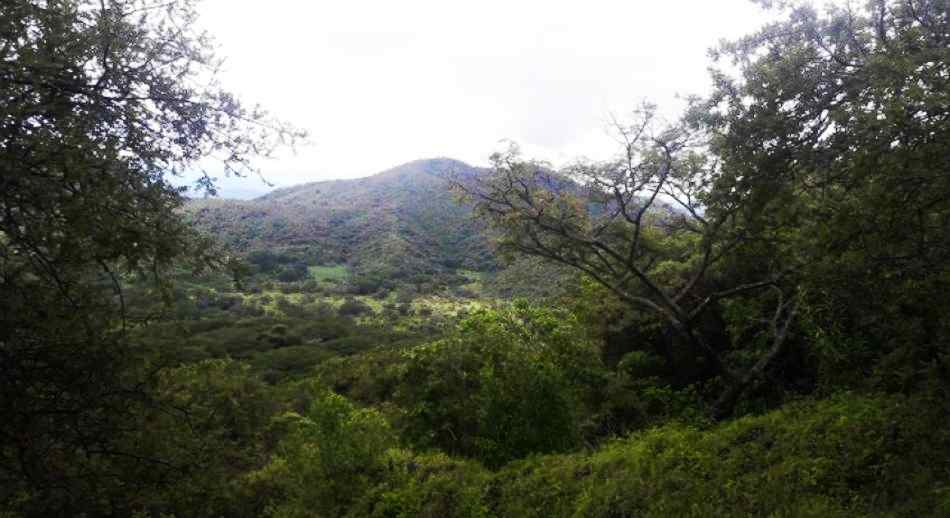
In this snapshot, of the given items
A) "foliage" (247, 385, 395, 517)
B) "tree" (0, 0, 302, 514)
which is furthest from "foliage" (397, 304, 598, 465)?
"tree" (0, 0, 302, 514)

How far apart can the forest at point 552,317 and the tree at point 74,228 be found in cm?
2

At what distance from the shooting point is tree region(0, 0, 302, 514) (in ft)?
12.7

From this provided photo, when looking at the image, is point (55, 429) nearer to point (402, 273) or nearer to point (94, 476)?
point (94, 476)

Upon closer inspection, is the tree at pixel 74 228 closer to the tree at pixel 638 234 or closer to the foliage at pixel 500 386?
the foliage at pixel 500 386

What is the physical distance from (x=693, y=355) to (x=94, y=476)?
14.8m

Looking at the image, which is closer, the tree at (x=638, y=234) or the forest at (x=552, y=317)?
the forest at (x=552, y=317)

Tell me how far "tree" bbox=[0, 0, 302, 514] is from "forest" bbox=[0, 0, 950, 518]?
0.07 ft

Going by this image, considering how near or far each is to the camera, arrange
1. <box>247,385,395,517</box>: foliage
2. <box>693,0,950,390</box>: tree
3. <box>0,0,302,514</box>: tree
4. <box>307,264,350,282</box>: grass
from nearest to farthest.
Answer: <box>0,0,302,514</box>: tree < <box>693,0,950,390</box>: tree < <box>247,385,395,517</box>: foliage < <box>307,264,350,282</box>: grass

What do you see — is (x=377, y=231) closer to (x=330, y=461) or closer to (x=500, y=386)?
(x=500, y=386)

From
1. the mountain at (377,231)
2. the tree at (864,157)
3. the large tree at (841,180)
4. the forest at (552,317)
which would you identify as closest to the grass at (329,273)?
the mountain at (377,231)

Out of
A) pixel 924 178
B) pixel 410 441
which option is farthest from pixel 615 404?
pixel 924 178

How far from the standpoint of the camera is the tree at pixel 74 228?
386 centimetres

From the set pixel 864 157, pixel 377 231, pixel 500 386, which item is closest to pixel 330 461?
pixel 500 386

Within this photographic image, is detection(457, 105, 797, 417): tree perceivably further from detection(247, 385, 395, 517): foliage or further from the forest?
detection(247, 385, 395, 517): foliage
